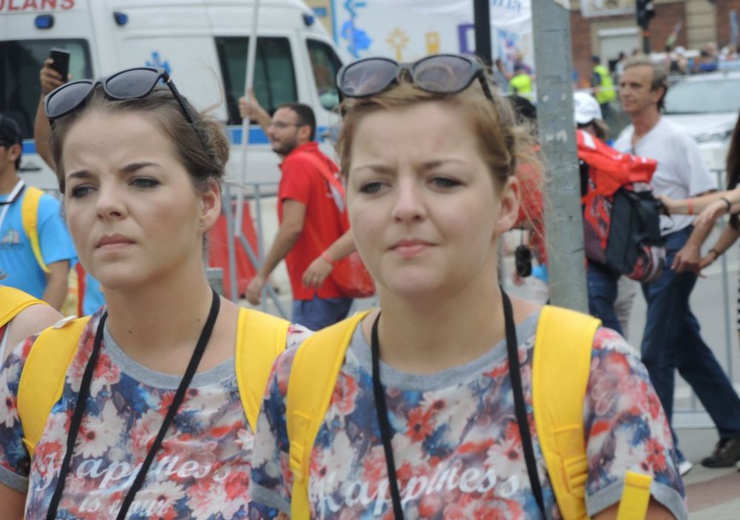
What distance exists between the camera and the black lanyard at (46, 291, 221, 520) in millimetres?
2660

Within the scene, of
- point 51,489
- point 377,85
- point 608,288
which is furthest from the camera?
point 608,288

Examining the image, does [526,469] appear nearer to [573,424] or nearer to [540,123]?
[573,424]

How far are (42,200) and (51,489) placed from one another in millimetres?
3790

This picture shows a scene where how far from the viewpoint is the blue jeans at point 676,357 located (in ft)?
23.9

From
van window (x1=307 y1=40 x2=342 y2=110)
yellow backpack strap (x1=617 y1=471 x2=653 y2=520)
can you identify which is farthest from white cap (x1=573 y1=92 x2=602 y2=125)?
van window (x1=307 y1=40 x2=342 y2=110)

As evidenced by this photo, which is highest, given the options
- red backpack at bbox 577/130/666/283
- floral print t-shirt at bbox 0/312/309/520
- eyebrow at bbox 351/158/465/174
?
eyebrow at bbox 351/158/465/174

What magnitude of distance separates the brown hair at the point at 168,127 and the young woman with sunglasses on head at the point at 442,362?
62 centimetres

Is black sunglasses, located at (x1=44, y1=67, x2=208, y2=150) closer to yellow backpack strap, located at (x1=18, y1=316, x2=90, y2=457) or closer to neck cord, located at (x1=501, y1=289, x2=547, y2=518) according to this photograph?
yellow backpack strap, located at (x1=18, y1=316, x2=90, y2=457)

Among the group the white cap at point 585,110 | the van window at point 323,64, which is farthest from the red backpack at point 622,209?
the van window at point 323,64

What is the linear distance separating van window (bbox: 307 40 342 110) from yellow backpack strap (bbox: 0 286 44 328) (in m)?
13.3

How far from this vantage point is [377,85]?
2.31 meters

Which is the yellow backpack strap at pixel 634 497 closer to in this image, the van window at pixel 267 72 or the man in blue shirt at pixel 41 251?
the man in blue shirt at pixel 41 251

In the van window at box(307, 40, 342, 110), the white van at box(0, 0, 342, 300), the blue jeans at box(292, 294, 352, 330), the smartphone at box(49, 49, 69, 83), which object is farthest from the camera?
the van window at box(307, 40, 342, 110)

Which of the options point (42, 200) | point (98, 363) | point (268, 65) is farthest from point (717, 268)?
point (98, 363)
